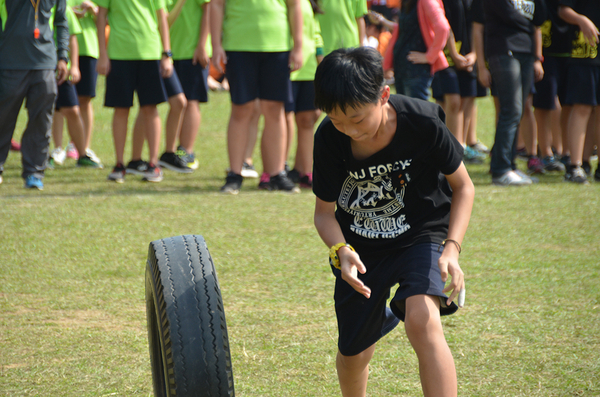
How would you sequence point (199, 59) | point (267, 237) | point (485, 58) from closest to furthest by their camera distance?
point (267, 237) < point (485, 58) < point (199, 59)

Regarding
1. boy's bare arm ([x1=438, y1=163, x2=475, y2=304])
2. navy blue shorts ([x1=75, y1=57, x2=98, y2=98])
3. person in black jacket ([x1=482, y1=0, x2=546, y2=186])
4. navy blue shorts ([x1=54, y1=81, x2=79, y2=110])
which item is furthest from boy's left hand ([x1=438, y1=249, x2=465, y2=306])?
navy blue shorts ([x1=75, y1=57, x2=98, y2=98])

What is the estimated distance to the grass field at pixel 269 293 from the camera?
2.74 metres

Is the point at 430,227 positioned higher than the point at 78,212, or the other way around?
the point at 430,227

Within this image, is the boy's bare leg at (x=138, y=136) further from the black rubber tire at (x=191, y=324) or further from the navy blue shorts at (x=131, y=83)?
the black rubber tire at (x=191, y=324)

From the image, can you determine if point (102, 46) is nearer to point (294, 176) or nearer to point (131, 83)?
point (131, 83)

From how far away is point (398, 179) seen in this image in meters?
2.29

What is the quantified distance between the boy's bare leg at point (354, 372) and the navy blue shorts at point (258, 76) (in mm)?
3826

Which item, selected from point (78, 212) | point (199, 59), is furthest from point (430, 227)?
point (199, 59)

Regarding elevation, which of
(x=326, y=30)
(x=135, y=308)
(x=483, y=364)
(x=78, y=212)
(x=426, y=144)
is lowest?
(x=78, y=212)

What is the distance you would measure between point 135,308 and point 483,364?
5.65 ft

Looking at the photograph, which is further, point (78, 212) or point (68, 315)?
point (78, 212)

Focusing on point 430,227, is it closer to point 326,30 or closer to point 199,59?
point 326,30

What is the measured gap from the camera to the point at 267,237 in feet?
15.4

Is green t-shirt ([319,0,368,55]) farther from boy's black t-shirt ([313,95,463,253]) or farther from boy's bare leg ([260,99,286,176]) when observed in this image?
boy's black t-shirt ([313,95,463,253])
